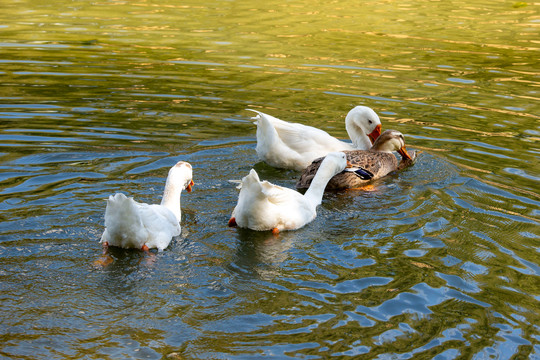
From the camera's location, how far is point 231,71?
14320mm

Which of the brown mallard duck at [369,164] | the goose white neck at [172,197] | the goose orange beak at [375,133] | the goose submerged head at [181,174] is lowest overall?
the brown mallard duck at [369,164]

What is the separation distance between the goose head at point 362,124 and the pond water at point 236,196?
646mm

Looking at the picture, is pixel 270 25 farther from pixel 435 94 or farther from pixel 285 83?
pixel 435 94

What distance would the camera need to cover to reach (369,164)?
9.22 meters

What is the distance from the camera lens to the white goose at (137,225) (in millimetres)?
6113

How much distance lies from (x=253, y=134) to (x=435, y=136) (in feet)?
9.13

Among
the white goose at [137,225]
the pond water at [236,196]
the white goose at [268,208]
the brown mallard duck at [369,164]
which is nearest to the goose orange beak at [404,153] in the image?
the brown mallard duck at [369,164]

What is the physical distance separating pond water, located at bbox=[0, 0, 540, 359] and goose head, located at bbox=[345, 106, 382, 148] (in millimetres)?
646

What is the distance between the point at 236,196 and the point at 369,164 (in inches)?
81.3

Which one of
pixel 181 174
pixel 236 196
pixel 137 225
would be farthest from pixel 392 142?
pixel 137 225

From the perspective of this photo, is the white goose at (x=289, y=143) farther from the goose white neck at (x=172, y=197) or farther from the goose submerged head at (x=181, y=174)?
the goose white neck at (x=172, y=197)

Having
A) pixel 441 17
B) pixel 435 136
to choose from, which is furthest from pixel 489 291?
pixel 441 17

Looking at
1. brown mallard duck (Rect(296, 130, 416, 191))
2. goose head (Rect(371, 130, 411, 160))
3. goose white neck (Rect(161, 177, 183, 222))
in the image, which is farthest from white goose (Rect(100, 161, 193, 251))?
goose head (Rect(371, 130, 411, 160))

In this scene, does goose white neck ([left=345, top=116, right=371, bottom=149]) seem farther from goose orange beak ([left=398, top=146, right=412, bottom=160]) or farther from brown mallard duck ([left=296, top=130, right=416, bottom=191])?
goose orange beak ([left=398, top=146, right=412, bottom=160])
